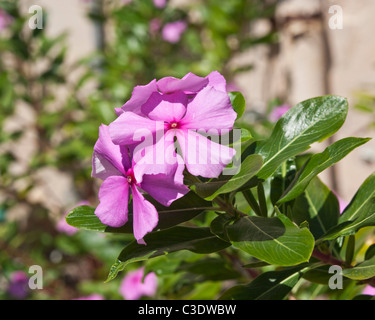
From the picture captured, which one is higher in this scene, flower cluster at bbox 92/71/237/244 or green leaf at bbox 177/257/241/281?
flower cluster at bbox 92/71/237/244

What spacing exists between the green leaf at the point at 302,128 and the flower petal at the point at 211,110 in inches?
4.6

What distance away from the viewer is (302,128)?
2.29 ft

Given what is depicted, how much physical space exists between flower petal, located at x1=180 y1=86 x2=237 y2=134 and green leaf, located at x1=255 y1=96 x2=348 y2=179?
0.38ft

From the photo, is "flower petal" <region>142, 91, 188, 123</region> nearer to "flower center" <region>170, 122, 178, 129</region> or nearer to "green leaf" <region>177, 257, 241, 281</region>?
"flower center" <region>170, 122, 178, 129</region>

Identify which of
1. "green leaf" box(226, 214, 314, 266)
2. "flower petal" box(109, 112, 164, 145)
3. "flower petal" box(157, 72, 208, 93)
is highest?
"flower petal" box(157, 72, 208, 93)

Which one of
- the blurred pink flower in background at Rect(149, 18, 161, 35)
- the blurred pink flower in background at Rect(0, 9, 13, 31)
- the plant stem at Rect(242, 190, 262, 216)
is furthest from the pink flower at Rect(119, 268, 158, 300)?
the blurred pink flower in background at Rect(0, 9, 13, 31)

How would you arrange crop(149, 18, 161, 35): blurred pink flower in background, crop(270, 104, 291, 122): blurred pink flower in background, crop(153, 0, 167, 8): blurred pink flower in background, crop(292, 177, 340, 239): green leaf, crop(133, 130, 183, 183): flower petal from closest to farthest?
crop(133, 130, 183, 183): flower petal, crop(292, 177, 340, 239): green leaf, crop(270, 104, 291, 122): blurred pink flower in background, crop(153, 0, 167, 8): blurred pink flower in background, crop(149, 18, 161, 35): blurred pink flower in background

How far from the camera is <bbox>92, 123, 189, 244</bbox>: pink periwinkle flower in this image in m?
0.57

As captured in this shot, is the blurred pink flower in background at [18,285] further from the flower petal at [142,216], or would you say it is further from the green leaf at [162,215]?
the flower petal at [142,216]

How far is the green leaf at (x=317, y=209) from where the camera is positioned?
2.61ft

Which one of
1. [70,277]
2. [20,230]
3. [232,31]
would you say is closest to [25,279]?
[70,277]
